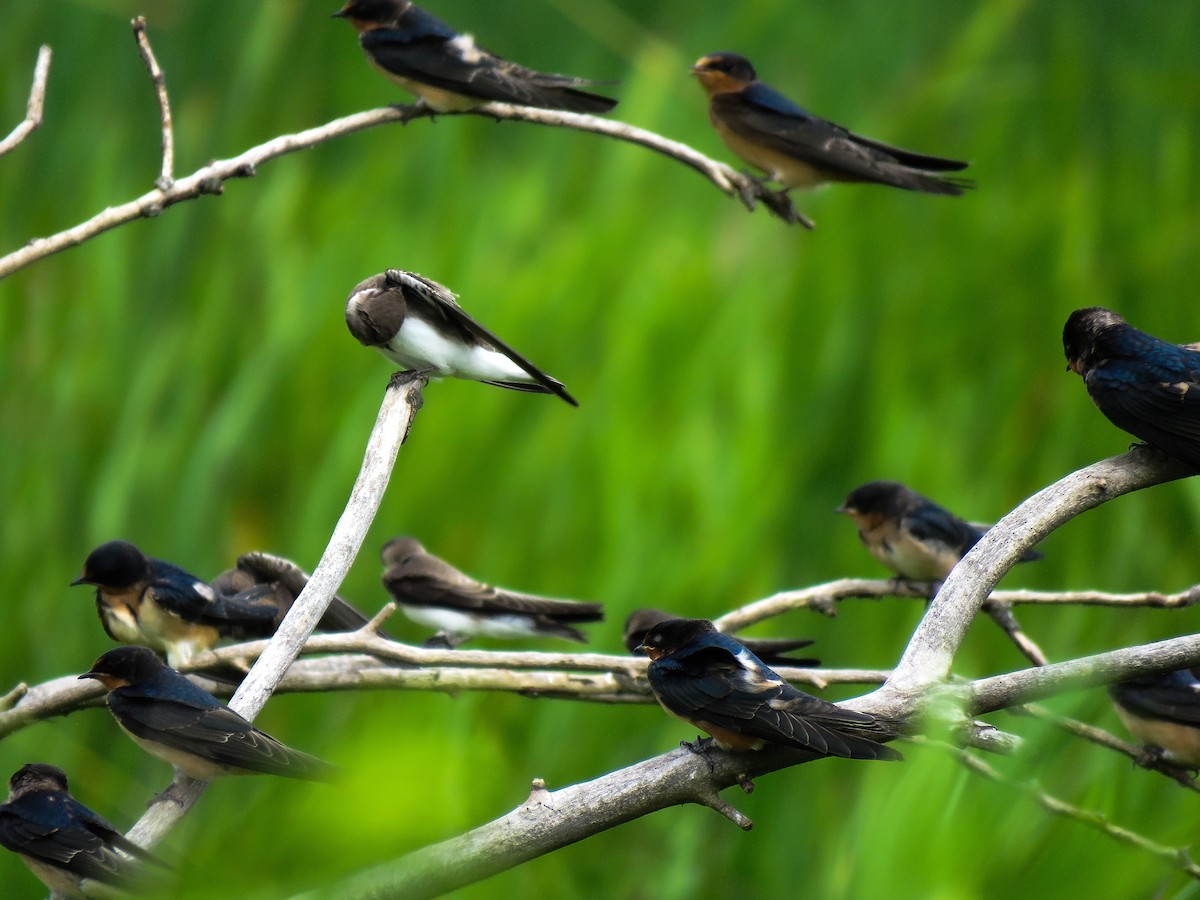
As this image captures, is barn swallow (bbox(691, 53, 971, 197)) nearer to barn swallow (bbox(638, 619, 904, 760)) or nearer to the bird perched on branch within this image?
barn swallow (bbox(638, 619, 904, 760))

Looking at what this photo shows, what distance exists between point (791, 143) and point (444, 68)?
3.39ft

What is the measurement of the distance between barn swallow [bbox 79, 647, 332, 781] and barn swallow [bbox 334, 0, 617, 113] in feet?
4.67

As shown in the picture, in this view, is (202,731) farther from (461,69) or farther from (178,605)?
(461,69)

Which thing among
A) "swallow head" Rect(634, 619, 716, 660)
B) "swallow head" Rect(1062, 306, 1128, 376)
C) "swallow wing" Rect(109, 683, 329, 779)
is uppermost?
"swallow head" Rect(1062, 306, 1128, 376)

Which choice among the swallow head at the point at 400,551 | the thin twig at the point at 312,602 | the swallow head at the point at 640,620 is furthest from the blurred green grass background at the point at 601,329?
the thin twig at the point at 312,602

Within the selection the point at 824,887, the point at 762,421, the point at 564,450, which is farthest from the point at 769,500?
the point at 824,887

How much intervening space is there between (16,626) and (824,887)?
352cm

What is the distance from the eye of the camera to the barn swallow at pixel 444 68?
3447 mm

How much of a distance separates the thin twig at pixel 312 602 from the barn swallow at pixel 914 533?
218 centimetres

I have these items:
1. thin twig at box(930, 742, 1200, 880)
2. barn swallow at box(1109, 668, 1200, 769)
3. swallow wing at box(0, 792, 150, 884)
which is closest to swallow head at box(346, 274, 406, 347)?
swallow wing at box(0, 792, 150, 884)

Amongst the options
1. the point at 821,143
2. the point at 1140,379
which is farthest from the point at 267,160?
the point at 821,143

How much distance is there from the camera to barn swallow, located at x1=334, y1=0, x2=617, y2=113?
3.45 m

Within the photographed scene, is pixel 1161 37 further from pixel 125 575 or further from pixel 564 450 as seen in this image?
pixel 125 575

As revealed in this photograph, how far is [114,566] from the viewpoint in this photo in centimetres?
314
